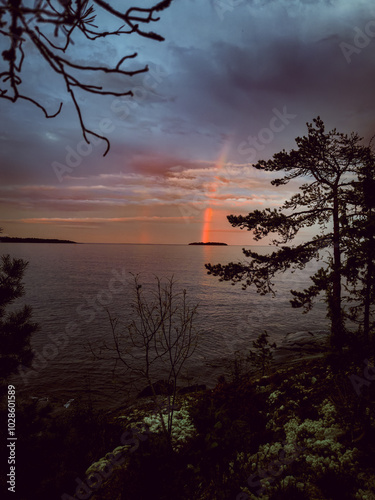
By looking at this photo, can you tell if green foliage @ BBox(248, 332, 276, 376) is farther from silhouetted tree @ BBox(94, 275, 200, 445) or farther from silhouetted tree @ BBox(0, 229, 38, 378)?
silhouetted tree @ BBox(0, 229, 38, 378)

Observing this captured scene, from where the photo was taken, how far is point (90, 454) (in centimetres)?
681

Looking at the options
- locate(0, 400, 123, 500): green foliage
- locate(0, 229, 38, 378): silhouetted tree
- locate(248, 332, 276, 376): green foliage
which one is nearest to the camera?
locate(0, 400, 123, 500): green foliage

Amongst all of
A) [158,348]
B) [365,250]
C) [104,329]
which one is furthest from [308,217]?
[104,329]

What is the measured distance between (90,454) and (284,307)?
33.7 m

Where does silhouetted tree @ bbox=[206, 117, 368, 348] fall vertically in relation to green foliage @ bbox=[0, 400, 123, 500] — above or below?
above

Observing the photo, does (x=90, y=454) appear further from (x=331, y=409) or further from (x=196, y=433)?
(x=331, y=409)

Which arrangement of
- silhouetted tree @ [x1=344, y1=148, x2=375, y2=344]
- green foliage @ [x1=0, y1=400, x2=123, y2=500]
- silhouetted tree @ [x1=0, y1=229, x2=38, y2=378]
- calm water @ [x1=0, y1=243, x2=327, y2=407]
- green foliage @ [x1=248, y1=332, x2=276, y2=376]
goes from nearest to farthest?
green foliage @ [x1=0, y1=400, x2=123, y2=500]
silhouetted tree @ [x1=0, y1=229, x2=38, y2=378]
silhouetted tree @ [x1=344, y1=148, x2=375, y2=344]
green foliage @ [x1=248, y1=332, x2=276, y2=376]
calm water @ [x1=0, y1=243, x2=327, y2=407]

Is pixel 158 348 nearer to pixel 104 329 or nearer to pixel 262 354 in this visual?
pixel 262 354

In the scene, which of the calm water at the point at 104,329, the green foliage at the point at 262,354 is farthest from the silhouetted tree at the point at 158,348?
the green foliage at the point at 262,354

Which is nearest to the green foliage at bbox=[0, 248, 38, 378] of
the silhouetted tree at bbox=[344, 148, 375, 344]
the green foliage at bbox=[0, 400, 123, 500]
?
the green foliage at bbox=[0, 400, 123, 500]

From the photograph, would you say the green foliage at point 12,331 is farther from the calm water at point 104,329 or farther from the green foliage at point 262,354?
the green foliage at point 262,354

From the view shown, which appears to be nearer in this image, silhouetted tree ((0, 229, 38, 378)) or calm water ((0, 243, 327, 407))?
silhouetted tree ((0, 229, 38, 378))

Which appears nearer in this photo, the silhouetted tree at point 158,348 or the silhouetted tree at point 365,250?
the silhouetted tree at point 158,348

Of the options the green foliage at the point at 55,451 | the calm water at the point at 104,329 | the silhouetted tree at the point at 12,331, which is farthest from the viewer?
A: the calm water at the point at 104,329
